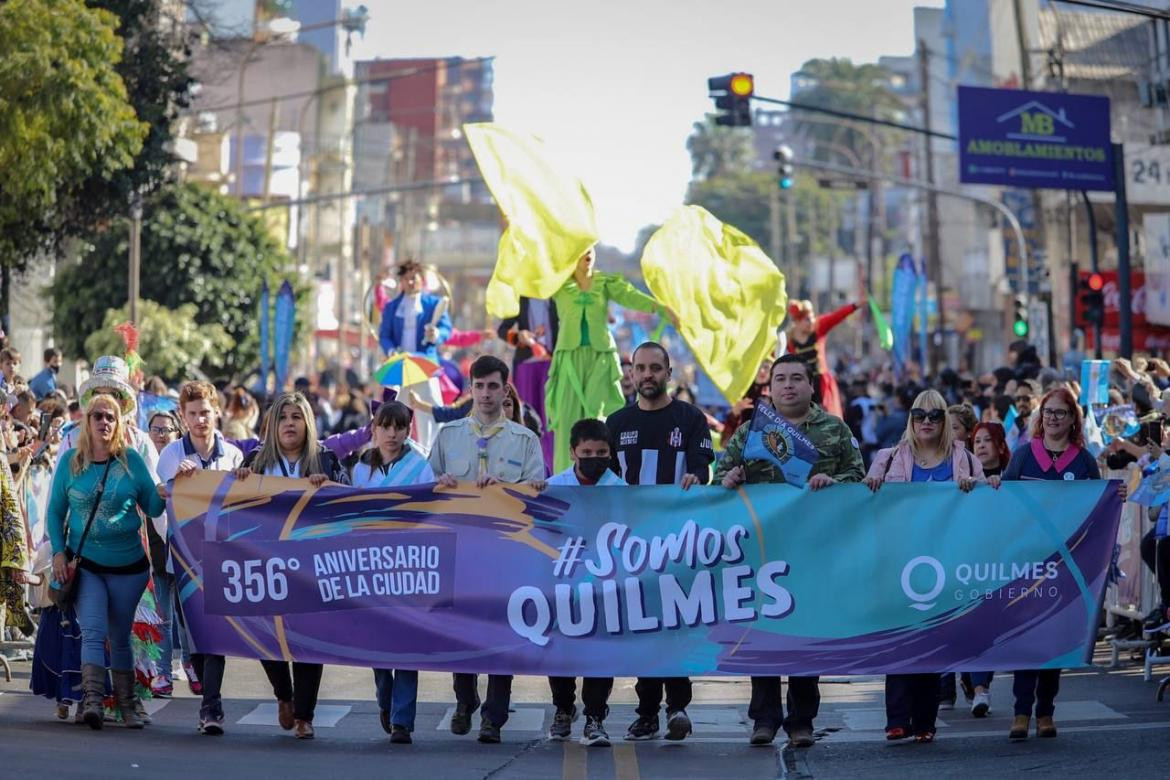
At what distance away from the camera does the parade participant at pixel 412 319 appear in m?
19.0

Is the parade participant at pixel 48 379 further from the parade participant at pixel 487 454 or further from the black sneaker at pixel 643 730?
the black sneaker at pixel 643 730

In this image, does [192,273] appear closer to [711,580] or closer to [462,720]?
[462,720]

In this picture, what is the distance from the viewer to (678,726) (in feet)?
35.2

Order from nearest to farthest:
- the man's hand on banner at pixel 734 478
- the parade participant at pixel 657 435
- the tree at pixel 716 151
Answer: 1. the man's hand on banner at pixel 734 478
2. the parade participant at pixel 657 435
3. the tree at pixel 716 151

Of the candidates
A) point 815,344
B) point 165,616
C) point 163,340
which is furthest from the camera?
point 163,340

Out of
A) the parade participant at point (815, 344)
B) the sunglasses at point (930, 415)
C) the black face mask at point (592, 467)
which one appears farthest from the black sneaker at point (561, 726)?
the parade participant at point (815, 344)

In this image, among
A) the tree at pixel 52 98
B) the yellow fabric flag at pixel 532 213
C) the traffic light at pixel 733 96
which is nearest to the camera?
the yellow fabric flag at pixel 532 213

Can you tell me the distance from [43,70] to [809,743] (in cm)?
1264

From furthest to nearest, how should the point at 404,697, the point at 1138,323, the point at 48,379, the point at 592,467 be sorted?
the point at 1138,323 → the point at 48,379 → the point at 592,467 → the point at 404,697

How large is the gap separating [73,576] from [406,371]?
288 inches

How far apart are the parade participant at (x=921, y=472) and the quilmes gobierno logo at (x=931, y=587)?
1.12 feet

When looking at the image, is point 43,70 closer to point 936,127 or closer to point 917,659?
point 917,659

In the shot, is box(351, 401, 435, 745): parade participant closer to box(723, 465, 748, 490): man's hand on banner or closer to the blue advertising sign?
box(723, 465, 748, 490): man's hand on banner

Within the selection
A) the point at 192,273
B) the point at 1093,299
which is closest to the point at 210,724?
the point at 1093,299
